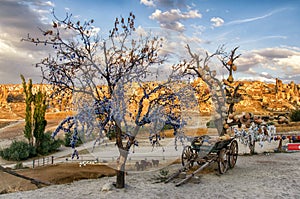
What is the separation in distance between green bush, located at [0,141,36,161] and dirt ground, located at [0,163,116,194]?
345 inches

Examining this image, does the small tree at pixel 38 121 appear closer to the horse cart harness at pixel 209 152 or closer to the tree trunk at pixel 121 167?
the horse cart harness at pixel 209 152

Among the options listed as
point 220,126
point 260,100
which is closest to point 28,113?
point 220,126

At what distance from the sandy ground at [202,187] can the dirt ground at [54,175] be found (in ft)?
1.36

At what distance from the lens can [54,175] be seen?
28.1ft

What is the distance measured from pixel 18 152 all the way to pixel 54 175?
10086 mm

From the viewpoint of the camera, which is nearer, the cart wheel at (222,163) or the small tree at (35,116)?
the cart wheel at (222,163)

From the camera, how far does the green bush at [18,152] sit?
672 inches

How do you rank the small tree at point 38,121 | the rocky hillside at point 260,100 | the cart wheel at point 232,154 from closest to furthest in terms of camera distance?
the cart wheel at point 232,154 → the small tree at point 38,121 → the rocky hillside at point 260,100

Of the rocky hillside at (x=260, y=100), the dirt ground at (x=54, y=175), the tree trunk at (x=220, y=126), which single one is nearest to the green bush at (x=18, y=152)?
the dirt ground at (x=54, y=175)

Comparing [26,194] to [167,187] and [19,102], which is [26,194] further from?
[19,102]

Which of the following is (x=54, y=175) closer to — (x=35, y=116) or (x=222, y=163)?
(x=222, y=163)

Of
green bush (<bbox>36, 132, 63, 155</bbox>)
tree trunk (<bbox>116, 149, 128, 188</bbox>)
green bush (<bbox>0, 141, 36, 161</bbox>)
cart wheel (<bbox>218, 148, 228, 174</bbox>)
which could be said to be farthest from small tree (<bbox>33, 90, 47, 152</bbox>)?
cart wheel (<bbox>218, 148, 228, 174</bbox>)

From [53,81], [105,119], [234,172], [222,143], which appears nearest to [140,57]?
[105,119]

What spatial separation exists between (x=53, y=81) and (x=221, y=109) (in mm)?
4515
